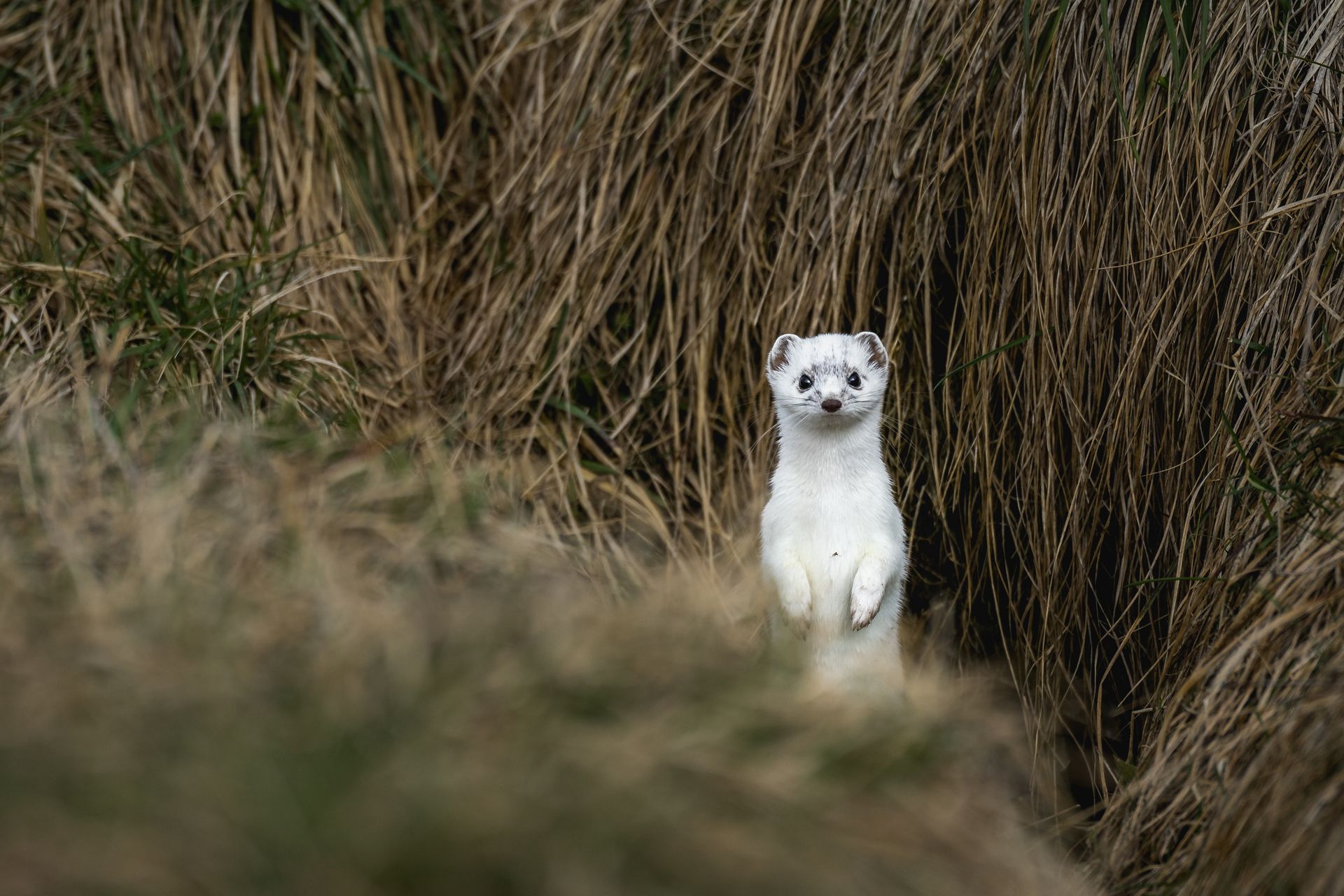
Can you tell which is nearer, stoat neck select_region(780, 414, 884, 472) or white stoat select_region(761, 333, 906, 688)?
white stoat select_region(761, 333, 906, 688)

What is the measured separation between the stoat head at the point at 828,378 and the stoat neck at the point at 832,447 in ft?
0.07

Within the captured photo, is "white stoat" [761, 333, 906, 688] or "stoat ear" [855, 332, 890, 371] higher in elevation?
"stoat ear" [855, 332, 890, 371]

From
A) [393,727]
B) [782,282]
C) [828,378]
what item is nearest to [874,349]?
[828,378]

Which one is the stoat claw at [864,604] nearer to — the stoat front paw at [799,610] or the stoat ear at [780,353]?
the stoat front paw at [799,610]

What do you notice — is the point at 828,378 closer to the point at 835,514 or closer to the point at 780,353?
the point at 780,353

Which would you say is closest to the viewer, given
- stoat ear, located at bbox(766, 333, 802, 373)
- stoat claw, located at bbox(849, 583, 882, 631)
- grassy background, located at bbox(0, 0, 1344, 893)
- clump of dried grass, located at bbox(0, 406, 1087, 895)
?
clump of dried grass, located at bbox(0, 406, 1087, 895)

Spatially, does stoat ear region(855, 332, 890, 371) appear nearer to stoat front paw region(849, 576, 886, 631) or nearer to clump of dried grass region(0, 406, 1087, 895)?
stoat front paw region(849, 576, 886, 631)

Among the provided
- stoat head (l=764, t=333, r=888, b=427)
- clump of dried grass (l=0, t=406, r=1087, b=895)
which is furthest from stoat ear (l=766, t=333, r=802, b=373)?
clump of dried grass (l=0, t=406, r=1087, b=895)

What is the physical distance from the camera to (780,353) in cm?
365

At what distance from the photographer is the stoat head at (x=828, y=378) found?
3.42 metres

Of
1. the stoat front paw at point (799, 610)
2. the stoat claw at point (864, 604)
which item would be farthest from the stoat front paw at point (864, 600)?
the stoat front paw at point (799, 610)

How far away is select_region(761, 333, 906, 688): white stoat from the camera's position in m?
3.38

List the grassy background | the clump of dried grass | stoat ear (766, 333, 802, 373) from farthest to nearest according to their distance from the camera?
stoat ear (766, 333, 802, 373) → the grassy background → the clump of dried grass

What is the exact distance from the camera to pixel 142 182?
4.55 metres
